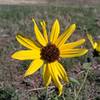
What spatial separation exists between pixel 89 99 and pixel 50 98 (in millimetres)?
514

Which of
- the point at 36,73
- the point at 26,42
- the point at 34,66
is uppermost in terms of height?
the point at 26,42

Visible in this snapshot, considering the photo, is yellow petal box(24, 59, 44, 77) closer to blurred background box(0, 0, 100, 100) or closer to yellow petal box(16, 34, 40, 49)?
yellow petal box(16, 34, 40, 49)

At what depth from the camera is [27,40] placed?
7.36 ft

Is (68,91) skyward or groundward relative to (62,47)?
groundward

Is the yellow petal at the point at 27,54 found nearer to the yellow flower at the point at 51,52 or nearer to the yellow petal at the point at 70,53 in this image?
the yellow flower at the point at 51,52

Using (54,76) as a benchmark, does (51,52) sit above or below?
above

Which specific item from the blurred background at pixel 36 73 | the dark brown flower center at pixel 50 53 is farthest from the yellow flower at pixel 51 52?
the blurred background at pixel 36 73

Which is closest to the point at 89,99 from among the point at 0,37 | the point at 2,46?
the point at 2,46

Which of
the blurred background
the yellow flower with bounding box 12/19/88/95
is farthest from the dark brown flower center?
the blurred background

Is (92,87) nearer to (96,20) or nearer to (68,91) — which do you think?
(68,91)

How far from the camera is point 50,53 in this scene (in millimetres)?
2354

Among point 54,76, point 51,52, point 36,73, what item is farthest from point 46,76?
point 36,73

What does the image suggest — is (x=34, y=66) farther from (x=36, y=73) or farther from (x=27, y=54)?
(x=36, y=73)

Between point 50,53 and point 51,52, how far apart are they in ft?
0.03
